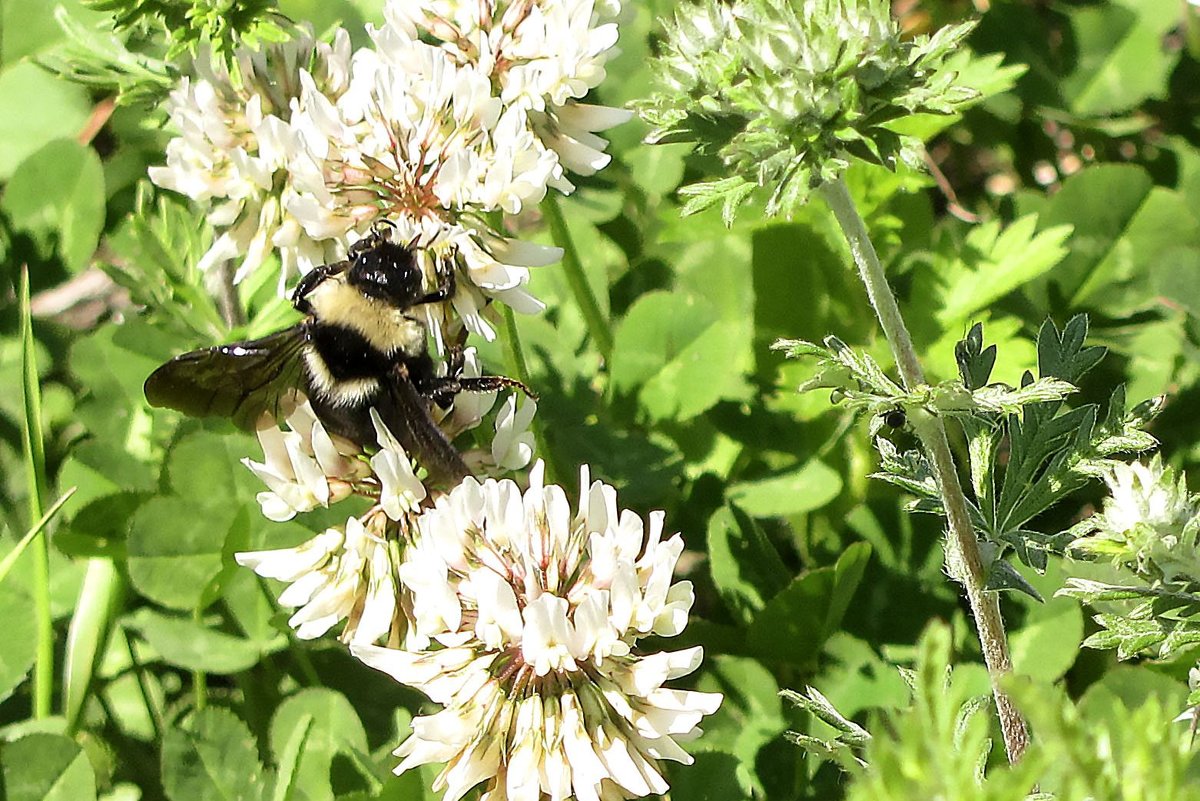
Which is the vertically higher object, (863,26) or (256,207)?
(863,26)

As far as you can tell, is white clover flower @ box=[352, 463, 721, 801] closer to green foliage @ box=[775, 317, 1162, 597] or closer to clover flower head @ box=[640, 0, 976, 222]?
green foliage @ box=[775, 317, 1162, 597]

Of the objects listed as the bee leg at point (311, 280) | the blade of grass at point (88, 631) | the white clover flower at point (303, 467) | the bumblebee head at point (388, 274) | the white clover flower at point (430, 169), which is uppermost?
the white clover flower at point (430, 169)

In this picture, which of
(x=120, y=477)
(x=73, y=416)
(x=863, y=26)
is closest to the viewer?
(x=863, y=26)

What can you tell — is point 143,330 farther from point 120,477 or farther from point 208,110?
point 208,110

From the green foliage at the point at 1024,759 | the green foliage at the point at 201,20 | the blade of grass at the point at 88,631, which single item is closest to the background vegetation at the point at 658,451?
the blade of grass at the point at 88,631

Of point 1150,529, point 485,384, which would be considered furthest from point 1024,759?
point 485,384

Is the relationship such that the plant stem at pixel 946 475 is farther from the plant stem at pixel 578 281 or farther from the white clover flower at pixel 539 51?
the plant stem at pixel 578 281

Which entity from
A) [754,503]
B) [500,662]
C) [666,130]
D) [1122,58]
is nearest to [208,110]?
[666,130]
